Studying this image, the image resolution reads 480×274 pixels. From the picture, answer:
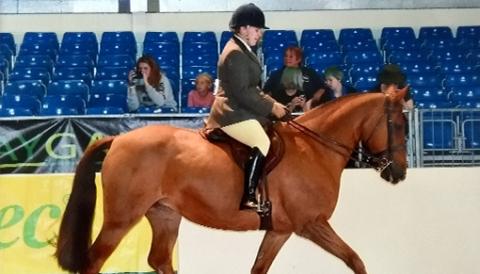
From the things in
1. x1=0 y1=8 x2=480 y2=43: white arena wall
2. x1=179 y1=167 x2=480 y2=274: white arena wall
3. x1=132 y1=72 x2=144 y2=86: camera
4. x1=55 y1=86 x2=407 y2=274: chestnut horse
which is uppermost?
x1=0 y1=8 x2=480 y2=43: white arena wall

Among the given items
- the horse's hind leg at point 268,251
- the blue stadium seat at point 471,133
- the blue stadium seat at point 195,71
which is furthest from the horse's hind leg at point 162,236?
the blue stadium seat at point 195,71

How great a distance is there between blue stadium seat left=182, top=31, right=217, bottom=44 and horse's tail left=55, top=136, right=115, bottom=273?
7.12m

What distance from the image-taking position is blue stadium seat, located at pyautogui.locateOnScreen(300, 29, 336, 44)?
1321 cm

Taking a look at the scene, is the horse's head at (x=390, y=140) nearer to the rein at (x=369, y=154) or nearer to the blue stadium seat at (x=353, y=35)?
the rein at (x=369, y=154)

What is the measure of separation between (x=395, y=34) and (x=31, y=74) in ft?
19.6

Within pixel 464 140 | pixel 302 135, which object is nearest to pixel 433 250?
pixel 464 140

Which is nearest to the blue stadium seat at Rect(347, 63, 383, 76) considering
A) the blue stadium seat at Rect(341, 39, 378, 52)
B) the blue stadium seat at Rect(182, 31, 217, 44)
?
the blue stadium seat at Rect(341, 39, 378, 52)

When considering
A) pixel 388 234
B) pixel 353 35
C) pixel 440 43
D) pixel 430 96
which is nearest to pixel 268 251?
pixel 388 234

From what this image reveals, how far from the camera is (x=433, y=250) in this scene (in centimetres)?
756

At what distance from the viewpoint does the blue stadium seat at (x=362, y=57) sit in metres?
12.7

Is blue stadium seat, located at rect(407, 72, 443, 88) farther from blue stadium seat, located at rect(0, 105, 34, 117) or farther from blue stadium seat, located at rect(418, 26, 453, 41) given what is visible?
blue stadium seat, located at rect(0, 105, 34, 117)

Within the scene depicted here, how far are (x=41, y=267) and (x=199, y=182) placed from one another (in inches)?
87.2

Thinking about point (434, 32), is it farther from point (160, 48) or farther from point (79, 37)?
point (79, 37)

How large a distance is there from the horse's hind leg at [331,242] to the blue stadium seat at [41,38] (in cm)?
847
